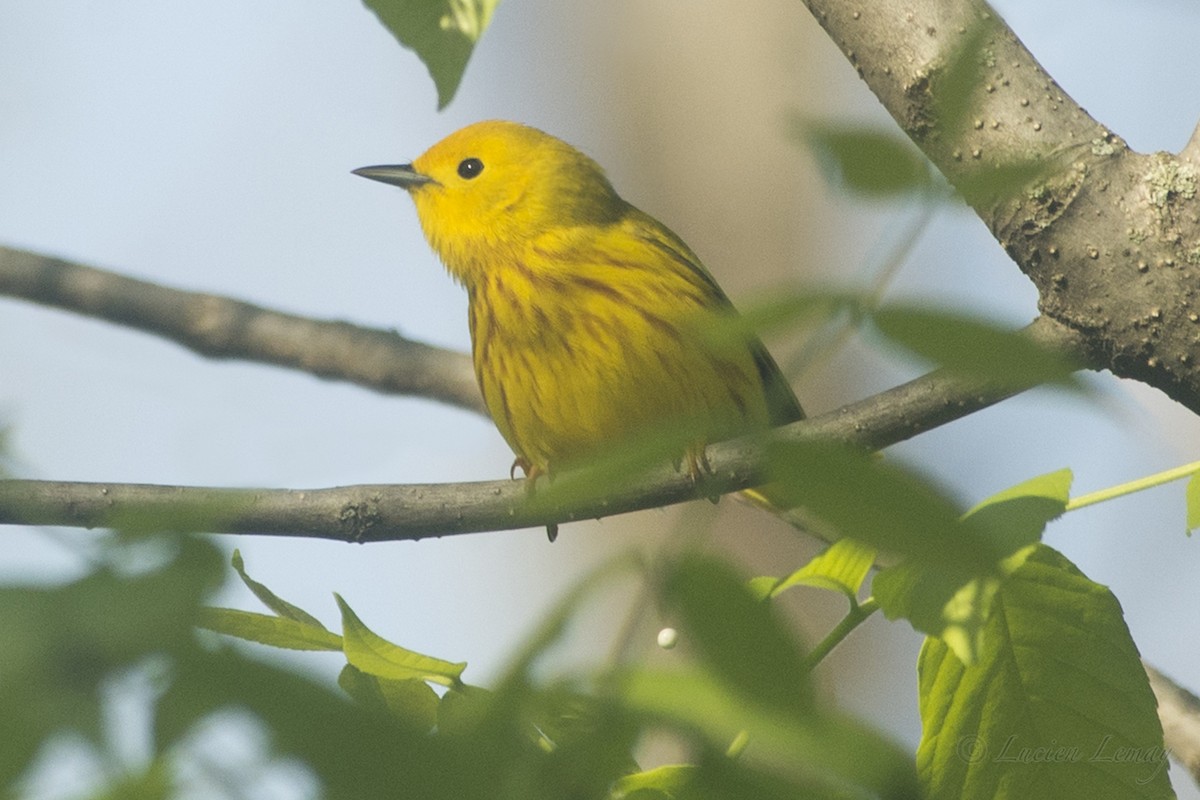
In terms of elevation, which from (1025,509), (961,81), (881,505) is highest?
(961,81)

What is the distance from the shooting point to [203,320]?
14.8 ft

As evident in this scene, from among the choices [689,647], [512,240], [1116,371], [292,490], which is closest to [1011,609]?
[1116,371]

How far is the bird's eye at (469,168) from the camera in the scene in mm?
5069

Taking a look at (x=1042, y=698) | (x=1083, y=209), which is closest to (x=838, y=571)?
(x=1042, y=698)

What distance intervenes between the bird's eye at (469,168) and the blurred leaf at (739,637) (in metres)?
4.21

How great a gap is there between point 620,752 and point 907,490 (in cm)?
31

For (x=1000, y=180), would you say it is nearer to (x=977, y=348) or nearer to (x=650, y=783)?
→ (x=977, y=348)

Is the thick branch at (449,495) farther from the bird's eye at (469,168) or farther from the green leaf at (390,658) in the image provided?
the bird's eye at (469,168)

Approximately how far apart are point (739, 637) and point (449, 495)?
5.71 feet

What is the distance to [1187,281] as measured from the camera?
2.13 m

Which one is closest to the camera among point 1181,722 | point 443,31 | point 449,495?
point 443,31

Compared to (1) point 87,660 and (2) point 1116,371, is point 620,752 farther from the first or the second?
(2) point 1116,371

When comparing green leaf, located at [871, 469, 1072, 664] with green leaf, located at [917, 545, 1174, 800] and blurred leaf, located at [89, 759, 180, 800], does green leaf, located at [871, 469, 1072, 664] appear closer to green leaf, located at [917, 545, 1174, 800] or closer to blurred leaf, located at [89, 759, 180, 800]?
green leaf, located at [917, 545, 1174, 800]

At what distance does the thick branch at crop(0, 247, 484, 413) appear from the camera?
4.52m
